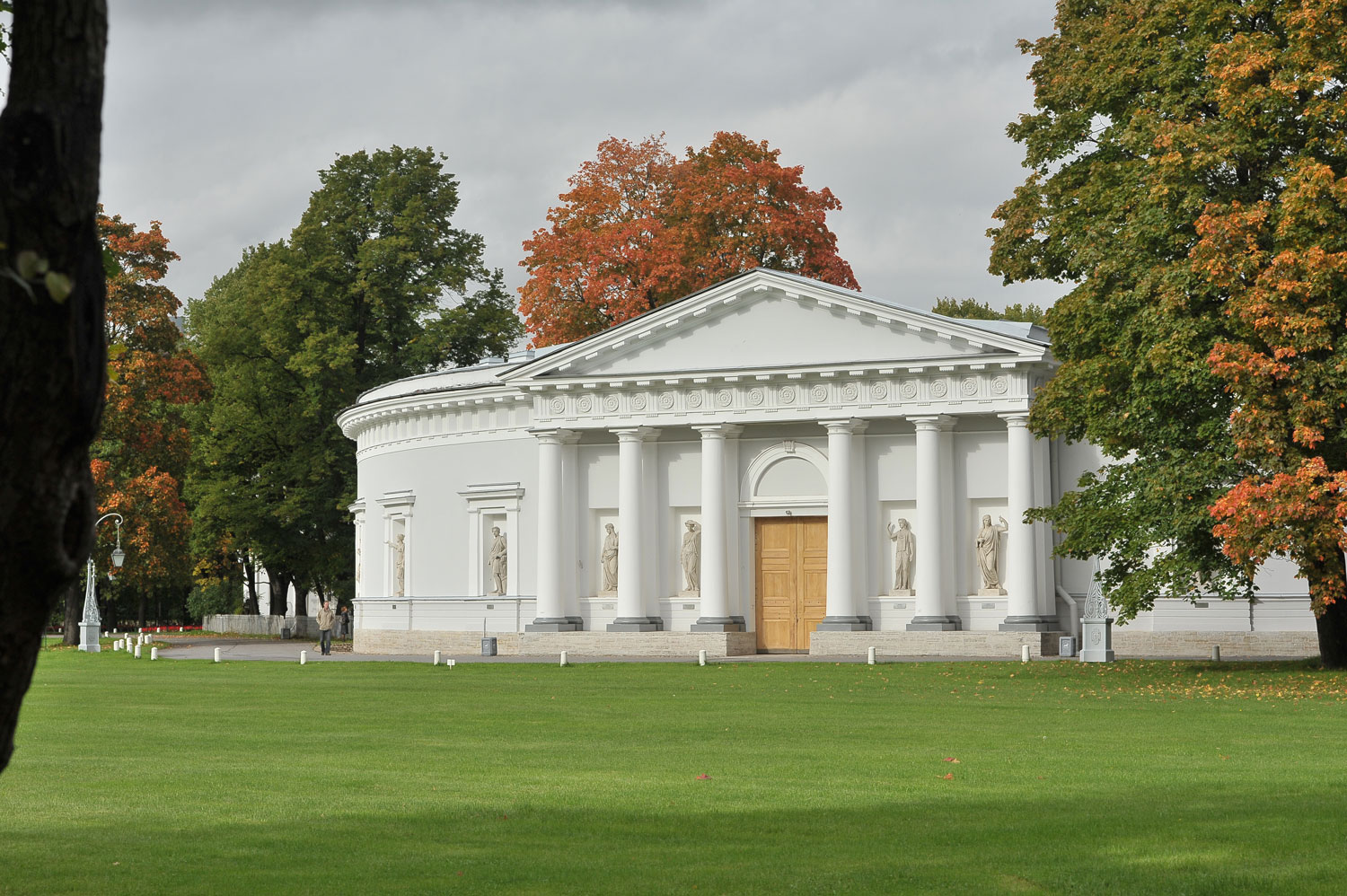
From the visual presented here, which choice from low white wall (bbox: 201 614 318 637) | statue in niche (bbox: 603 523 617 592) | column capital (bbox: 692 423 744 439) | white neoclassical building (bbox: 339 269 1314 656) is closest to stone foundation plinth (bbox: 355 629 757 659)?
white neoclassical building (bbox: 339 269 1314 656)

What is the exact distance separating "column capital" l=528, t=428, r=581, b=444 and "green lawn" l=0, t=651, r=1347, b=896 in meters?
20.6

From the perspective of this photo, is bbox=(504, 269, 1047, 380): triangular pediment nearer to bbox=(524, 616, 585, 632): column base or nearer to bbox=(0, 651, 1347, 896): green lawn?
bbox=(524, 616, 585, 632): column base

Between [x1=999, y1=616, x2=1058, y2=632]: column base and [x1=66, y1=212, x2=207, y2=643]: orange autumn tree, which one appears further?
[x1=66, y1=212, x2=207, y2=643]: orange autumn tree

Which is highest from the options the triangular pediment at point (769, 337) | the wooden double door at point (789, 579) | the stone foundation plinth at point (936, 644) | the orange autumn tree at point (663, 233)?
the orange autumn tree at point (663, 233)

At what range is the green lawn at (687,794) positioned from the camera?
32.0 ft

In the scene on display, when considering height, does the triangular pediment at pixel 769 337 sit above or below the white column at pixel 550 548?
above

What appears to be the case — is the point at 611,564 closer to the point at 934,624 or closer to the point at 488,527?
the point at 488,527

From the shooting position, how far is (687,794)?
43.9 ft

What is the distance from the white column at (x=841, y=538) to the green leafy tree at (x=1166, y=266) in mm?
10817

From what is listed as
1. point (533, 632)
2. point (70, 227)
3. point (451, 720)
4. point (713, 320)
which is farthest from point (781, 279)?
point (70, 227)

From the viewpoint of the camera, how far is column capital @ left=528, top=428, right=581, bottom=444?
4603 cm

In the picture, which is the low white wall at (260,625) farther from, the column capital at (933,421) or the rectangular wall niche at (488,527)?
the column capital at (933,421)

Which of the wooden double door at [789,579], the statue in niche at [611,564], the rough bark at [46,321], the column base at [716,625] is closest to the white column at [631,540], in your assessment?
the statue in niche at [611,564]

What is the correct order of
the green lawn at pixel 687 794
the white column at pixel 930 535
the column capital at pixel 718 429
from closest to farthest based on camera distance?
the green lawn at pixel 687 794
the white column at pixel 930 535
the column capital at pixel 718 429
